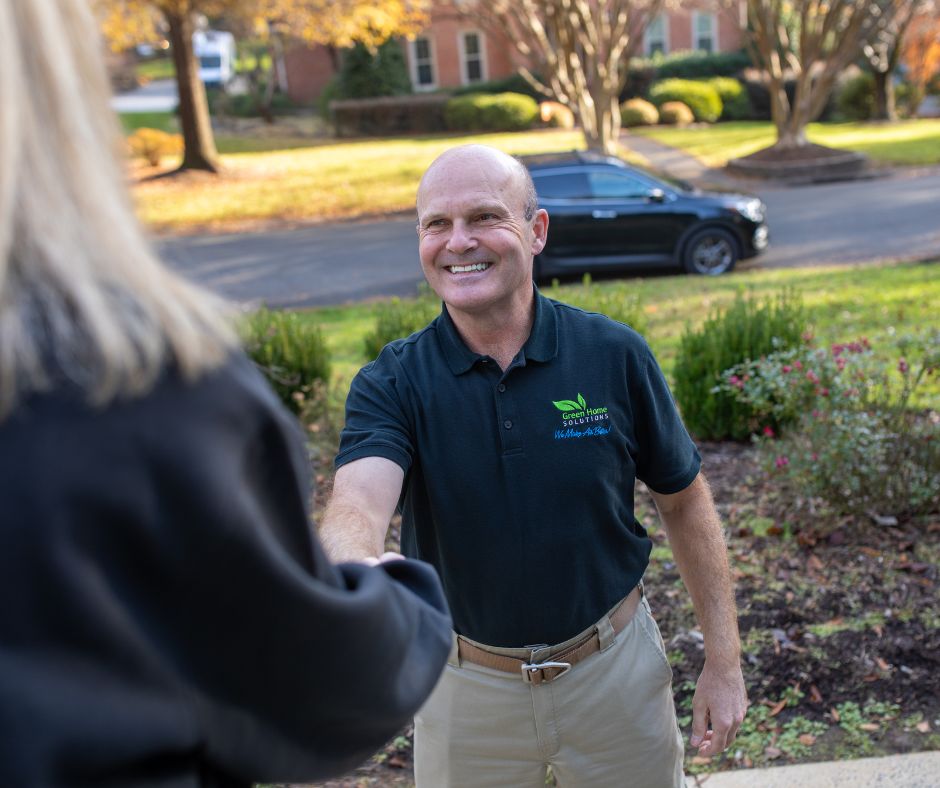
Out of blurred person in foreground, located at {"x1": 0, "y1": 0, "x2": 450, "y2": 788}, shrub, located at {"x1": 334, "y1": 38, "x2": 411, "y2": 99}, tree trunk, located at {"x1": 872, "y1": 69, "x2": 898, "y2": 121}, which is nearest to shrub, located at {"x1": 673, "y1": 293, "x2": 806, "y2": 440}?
blurred person in foreground, located at {"x1": 0, "y1": 0, "x2": 450, "y2": 788}

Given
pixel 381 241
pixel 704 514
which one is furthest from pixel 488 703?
pixel 381 241

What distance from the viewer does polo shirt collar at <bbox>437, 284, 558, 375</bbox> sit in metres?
2.50

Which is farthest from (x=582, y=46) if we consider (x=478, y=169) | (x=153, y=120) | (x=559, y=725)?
(x=153, y=120)

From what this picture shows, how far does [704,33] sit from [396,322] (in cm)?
4135

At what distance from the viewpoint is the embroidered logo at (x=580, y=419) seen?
2434 mm

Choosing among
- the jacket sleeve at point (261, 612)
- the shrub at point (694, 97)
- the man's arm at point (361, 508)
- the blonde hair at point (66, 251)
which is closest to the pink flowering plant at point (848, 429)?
the man's arm at point (361, 508)

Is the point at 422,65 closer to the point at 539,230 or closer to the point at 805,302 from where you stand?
the point at 805,302

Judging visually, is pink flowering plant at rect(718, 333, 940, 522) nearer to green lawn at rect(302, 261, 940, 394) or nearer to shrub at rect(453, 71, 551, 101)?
green lawn at rect(302, 261, 940, 394)

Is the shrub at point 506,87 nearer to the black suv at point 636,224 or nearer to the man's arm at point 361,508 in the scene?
the black suv at point 636,224

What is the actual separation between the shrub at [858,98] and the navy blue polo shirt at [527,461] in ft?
115

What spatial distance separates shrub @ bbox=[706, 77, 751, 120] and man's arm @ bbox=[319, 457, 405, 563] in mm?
37251

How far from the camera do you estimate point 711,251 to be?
45.6ft

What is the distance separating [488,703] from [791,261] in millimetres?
12468

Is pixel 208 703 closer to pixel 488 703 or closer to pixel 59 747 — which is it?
pixel 59 747
